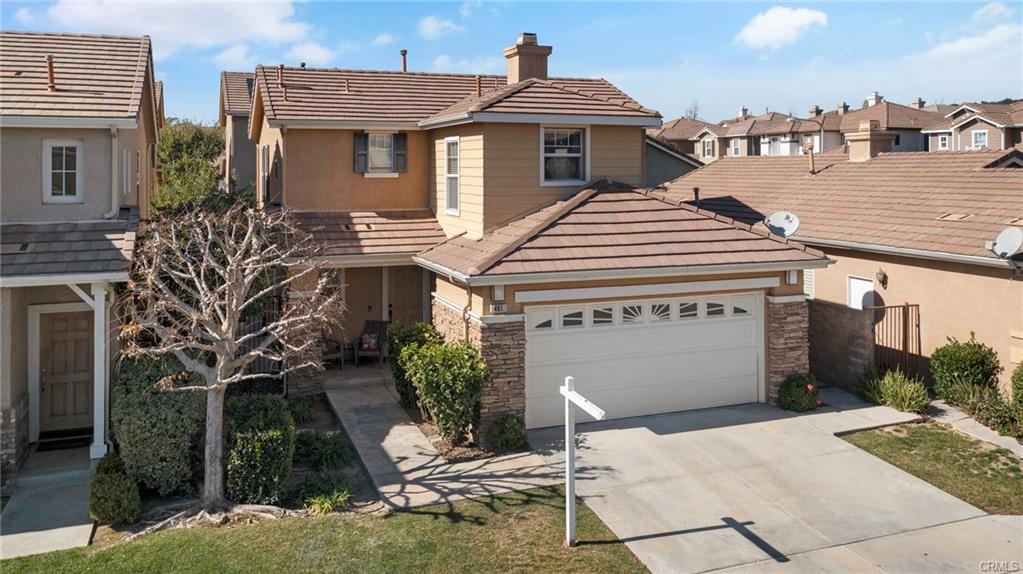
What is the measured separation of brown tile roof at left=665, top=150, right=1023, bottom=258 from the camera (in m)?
15.7

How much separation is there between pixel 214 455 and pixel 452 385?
3616mm

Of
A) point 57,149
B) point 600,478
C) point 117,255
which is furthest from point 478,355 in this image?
point 57,149

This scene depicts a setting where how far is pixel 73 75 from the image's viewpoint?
14102 mm

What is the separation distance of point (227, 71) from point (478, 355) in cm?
2293

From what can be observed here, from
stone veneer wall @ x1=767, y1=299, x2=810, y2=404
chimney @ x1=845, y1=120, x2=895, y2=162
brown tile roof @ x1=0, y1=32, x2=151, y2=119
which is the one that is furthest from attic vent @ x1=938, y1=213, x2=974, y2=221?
brown tile roof @ x1=0, y1=32, x2=151, y2=119

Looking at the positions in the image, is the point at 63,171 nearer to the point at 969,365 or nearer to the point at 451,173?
the point at 451,173

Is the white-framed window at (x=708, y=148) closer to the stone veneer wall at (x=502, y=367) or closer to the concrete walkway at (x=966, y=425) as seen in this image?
the concrete walkway at (x=966, y=425)

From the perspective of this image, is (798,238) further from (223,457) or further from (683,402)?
(223,457)

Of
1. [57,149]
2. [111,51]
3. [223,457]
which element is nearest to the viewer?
[223,457]

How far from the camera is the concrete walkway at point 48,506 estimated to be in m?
9.48

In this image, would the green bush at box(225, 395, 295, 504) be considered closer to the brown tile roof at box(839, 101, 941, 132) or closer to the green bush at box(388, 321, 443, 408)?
the green bush at box(388, 321, 443, 408)

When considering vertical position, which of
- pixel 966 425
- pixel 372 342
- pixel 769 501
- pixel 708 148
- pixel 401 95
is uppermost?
pixel 708 148

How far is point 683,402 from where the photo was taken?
14.3 meters

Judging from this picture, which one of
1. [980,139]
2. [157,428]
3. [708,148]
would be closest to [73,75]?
[157,428]
